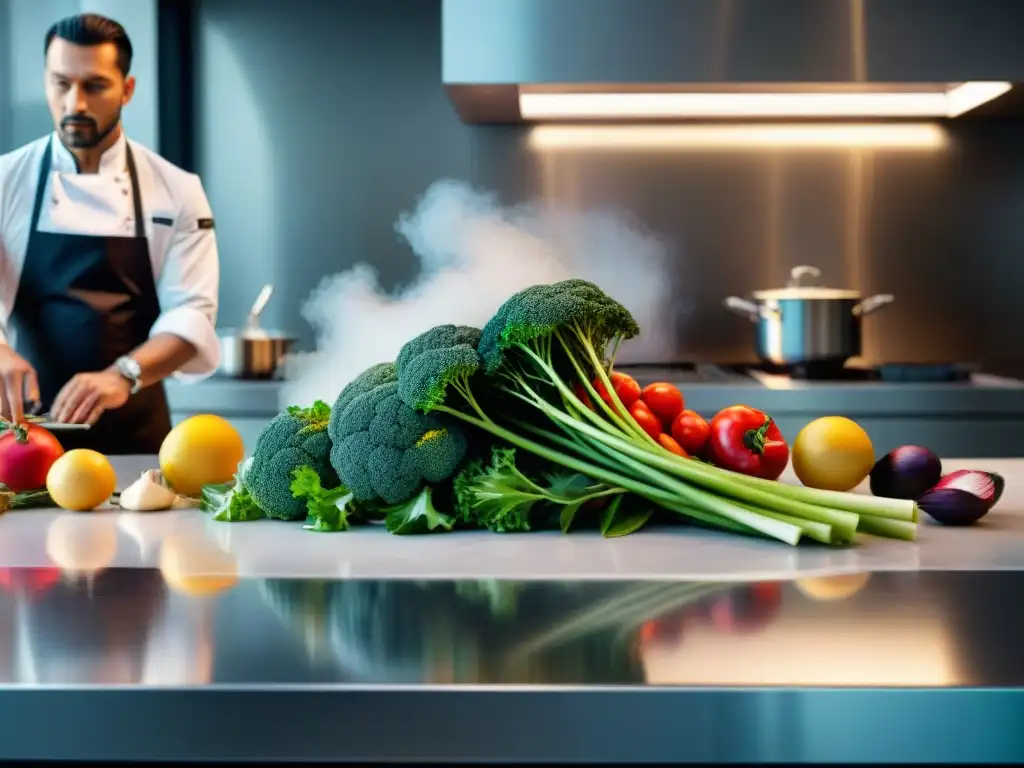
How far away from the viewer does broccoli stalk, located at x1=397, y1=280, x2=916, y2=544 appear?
100 centimetres

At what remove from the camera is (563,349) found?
110 centimetres

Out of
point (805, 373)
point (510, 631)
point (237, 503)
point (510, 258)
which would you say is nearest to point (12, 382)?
point (237, 503)

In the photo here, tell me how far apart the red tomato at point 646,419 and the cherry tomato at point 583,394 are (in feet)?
0.15

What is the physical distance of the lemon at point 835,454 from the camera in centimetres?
117

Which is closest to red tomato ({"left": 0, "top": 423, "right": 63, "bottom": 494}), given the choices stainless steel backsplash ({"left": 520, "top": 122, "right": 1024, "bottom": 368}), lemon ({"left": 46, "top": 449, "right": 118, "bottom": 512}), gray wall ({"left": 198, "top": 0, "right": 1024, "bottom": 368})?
→ lemon ({"left": 46, "top": 449, "right": 118, "bottom": 512})

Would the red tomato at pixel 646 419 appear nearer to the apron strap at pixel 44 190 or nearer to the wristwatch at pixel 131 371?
A: the wristwatch at pixel 131 371

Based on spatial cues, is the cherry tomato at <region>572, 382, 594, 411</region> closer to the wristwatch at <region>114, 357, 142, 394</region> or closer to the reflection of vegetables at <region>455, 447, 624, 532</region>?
the reflection of vegetables at <region>455, 447, 624, 532</region>

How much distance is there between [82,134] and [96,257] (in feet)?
0.79

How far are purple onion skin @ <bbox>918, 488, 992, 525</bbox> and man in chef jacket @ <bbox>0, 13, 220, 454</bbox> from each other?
1.51 metres

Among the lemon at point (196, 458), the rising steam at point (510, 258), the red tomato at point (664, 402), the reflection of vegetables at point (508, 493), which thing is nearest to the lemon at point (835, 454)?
the red tomato at point (664, 402)

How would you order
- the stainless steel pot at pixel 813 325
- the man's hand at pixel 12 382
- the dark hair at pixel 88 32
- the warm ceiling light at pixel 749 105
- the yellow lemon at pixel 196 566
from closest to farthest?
the yellow lemon at pixel 196 566 → the man's hand at pixel 12 382 → the dark hair at pixel 88 32 → the stainless steel pot at pixel 813 325 → the warm ceiling light at pixel 749 105

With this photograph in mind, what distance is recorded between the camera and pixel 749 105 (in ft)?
9.73

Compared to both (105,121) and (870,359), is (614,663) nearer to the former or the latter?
(105,121)

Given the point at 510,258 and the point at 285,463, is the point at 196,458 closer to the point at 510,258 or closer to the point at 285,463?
the point at 285,463
